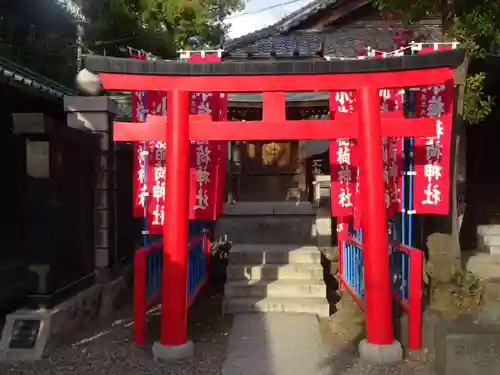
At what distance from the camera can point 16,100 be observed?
7.79 metres

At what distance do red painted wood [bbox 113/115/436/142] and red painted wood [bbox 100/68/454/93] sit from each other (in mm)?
398

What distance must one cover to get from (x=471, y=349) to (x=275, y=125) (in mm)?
3075

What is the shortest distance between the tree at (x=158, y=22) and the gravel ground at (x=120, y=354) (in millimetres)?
9558

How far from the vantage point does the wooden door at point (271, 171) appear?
1510cm

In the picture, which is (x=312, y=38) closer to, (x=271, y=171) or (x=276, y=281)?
(x=271, y=171)

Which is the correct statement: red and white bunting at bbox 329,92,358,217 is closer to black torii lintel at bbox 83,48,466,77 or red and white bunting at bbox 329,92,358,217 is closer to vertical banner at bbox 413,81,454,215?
vertical banner at bbox 413,81,454,215

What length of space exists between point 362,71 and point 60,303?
457 cm

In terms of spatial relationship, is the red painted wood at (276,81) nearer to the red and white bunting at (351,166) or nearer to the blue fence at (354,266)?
the red and white bunting at (351,166)

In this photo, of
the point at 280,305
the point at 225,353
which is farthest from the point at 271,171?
the point at 225,353

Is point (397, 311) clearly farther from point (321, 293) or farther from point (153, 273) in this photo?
point (153, 273)

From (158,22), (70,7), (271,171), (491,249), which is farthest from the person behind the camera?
(158,22)

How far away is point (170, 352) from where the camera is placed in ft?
18.7

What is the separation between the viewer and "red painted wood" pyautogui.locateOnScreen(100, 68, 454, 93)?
5984 millimetres

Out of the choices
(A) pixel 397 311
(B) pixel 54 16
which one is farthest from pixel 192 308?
(B) pixel 54 16
